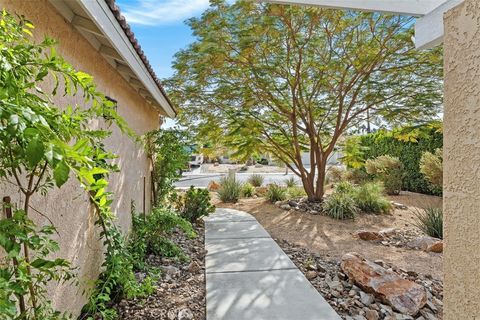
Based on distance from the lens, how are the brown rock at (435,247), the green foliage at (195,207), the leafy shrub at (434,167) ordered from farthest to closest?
the leafy shrub at (434,167), the green foliage at (195,207), the brown rock at (435,247)

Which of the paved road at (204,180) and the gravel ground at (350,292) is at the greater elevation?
the paved road at (204,180)

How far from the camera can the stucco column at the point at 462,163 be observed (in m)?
1.96

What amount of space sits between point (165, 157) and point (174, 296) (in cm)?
473

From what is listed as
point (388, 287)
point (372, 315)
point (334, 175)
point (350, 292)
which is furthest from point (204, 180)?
point (372, 315)

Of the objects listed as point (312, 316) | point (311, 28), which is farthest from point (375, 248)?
point (311, 28)

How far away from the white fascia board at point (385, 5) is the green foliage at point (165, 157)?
588 cm

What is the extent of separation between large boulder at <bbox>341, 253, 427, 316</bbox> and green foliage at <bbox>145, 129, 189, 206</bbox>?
5.17m

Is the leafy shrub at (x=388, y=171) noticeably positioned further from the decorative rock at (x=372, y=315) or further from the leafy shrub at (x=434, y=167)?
the decorative rock at (x=372, y=315)

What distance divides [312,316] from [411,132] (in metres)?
10.5

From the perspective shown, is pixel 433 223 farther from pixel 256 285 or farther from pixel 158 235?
pixel 158 235

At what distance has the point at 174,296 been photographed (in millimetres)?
4578

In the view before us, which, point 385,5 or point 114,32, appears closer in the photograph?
point 385,5

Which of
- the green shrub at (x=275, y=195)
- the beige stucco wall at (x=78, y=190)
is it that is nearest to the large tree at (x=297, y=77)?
the green shrub at (x=275, y=195)

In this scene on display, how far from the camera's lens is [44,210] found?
2953mm
